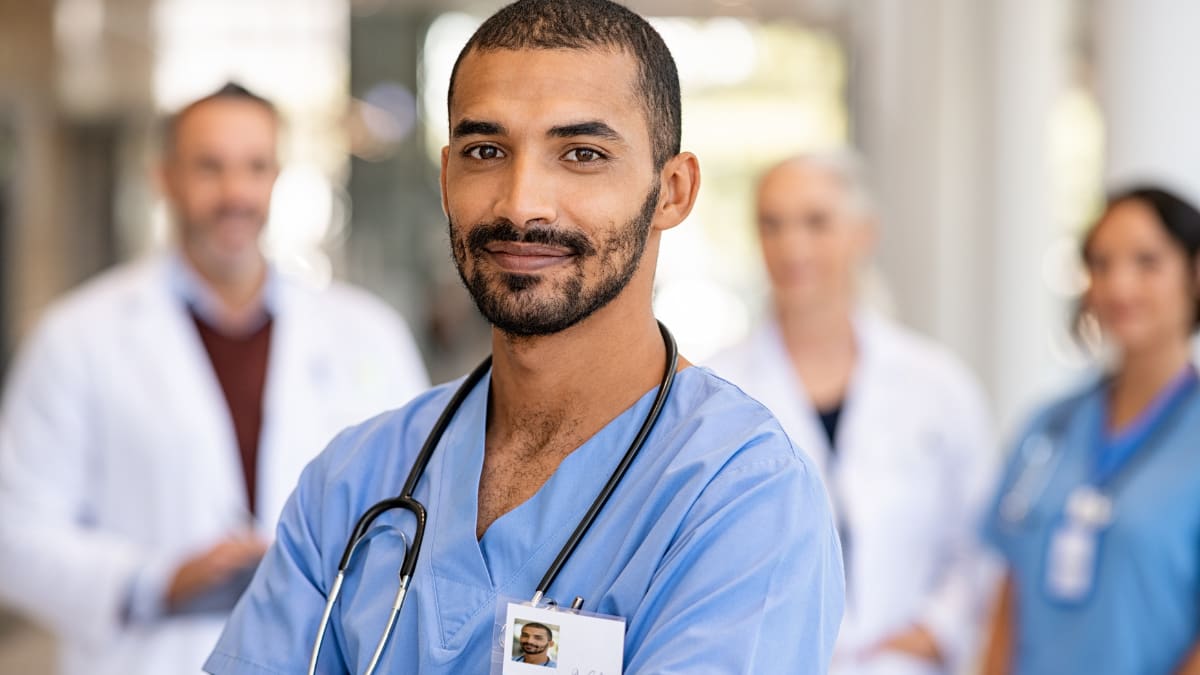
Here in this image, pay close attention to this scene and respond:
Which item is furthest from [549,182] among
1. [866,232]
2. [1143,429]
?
→ [866,232]

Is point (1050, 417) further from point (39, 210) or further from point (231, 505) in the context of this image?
point (39, 210)

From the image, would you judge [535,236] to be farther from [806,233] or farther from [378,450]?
[806,233]

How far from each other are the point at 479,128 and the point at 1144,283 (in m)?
1.78

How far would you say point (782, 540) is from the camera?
3.56 ft

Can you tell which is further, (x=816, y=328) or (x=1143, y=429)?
(x=816, y=328)

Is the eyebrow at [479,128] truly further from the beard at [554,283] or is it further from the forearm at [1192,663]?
the forearm at [1192,663]

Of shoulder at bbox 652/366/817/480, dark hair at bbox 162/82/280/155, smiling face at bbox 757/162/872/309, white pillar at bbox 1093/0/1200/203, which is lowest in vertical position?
shoulder at bbox 652/366/817/480

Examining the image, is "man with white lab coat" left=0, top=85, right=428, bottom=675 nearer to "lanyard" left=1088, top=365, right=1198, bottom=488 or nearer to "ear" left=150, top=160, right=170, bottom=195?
"ear" left=150, top=160, right=170, bottom=195

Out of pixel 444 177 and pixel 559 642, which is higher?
pixel 444 177

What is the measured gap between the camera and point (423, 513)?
1.24 metres

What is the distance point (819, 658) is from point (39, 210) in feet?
19.3

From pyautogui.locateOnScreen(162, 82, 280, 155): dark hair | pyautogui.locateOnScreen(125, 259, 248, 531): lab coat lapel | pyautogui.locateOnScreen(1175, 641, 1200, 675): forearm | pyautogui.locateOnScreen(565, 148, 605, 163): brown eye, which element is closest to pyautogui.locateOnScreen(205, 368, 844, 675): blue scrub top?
pyautogui.locateOnScreen(565, 148, 605, 163): brown eye

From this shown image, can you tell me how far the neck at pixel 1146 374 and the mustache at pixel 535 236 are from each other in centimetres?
176

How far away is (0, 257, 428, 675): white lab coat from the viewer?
7.80ft
